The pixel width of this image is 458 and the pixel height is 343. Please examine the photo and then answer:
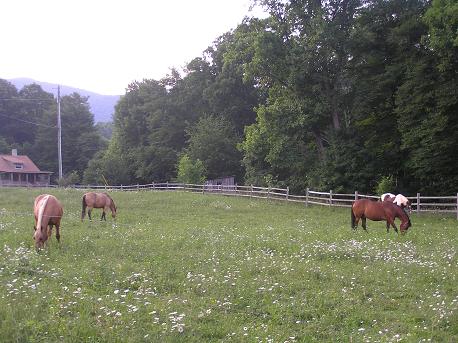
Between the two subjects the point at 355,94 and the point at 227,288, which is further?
the point at 355,94

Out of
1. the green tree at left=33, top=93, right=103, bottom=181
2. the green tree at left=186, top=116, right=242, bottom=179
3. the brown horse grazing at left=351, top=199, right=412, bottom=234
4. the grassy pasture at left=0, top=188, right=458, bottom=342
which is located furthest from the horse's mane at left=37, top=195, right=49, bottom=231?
the green tree at left=33, top=93, right=103, bottom=181

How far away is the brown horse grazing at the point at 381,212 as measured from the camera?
56.7ft

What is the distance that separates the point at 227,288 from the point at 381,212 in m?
10.7

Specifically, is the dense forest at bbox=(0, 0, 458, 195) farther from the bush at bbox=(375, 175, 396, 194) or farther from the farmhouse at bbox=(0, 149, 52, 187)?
the farmhouse at bbox=(0, 149, 52, 187)

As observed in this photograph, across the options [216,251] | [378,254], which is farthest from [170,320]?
[378,254]

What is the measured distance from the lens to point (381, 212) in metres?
17.8

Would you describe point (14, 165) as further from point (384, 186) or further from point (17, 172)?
point (384, 186)

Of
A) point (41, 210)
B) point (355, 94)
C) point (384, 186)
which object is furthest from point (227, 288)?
point (355, 94)

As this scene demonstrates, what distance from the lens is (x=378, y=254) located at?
39.9ft

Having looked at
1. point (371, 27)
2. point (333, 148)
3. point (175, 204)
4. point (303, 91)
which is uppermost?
point (371, 27)

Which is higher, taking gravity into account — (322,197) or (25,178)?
(25,178)

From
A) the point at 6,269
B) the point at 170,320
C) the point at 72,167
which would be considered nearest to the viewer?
the point at 170,320

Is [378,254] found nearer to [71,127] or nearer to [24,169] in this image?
[24,169]

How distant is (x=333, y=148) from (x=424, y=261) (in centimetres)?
2483
